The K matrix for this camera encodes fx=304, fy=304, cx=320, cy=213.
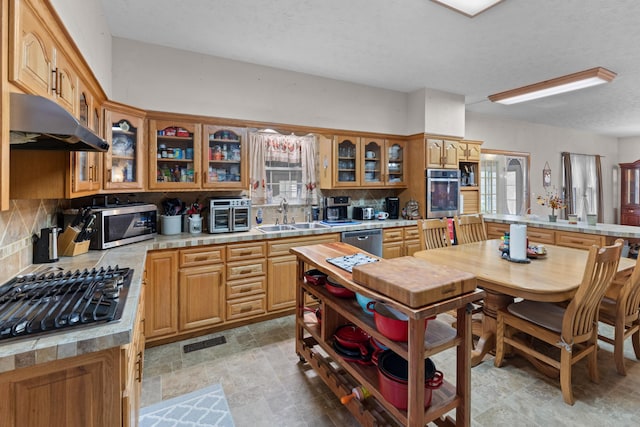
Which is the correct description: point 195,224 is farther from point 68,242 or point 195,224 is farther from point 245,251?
point 68,242

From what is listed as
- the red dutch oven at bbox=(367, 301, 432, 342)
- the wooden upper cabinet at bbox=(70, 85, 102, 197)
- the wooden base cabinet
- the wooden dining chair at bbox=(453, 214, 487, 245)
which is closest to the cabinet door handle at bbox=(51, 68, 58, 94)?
the wooden upper cabinet at bbox=(70, 85, 102, 197)

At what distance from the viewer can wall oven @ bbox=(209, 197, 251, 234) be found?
125 inches

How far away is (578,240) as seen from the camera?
12.0 feet

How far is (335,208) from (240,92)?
1868 mm

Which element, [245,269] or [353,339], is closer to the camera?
[353,339]

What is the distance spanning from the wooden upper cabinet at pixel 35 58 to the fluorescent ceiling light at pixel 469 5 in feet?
7.90

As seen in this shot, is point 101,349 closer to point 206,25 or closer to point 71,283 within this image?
point 71,283

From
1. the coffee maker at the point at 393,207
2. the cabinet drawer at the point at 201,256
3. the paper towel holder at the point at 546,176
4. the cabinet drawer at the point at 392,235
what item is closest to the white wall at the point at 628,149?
the paper towel holder at the point at 546,176

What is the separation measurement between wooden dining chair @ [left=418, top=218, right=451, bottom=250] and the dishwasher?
70 centimetres

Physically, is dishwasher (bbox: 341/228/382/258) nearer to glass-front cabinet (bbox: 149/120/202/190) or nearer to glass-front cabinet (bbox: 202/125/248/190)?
glass-front cabinet (bbox: 202/125/248/190)

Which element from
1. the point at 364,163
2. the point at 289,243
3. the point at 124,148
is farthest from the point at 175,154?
the point at 364,163

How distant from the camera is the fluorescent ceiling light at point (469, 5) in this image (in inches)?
88.7

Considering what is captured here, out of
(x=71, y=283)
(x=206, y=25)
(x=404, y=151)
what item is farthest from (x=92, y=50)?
(x=404, y=151)

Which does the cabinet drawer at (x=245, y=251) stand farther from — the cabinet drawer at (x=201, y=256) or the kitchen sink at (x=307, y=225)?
the kitchen sink at (x=307, y=225)
